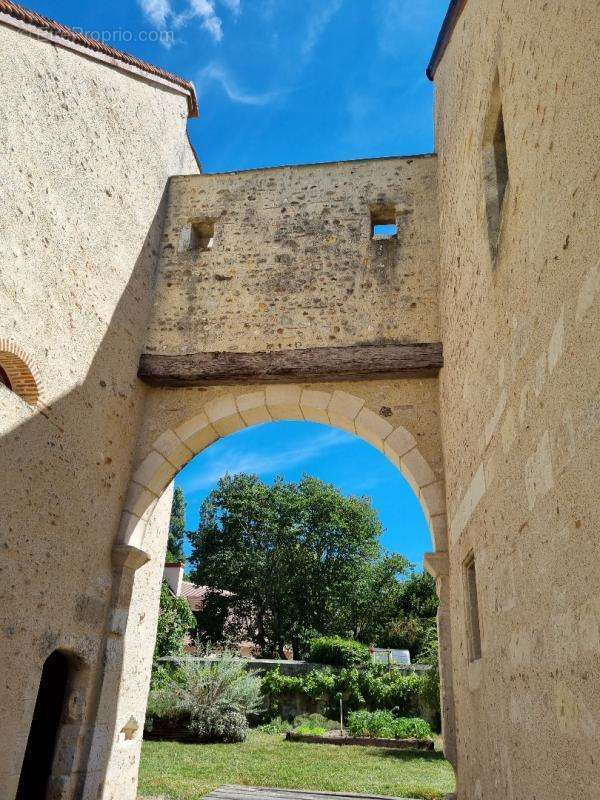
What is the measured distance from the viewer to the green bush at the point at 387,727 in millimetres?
10961

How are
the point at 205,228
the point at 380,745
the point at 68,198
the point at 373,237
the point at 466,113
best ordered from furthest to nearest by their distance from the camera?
the point at 380,745, the point at 205,228, the point at 373,237, the point at 68,198, the point at 466,113

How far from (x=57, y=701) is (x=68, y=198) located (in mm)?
4159

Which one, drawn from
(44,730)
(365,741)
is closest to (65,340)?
(44,730)

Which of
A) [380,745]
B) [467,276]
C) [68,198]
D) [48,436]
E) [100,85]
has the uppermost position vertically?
[100,85]

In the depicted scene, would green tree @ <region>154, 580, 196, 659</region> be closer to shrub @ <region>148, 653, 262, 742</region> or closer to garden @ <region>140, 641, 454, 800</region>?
garden @ <region>140, 641, 454, 800</region>

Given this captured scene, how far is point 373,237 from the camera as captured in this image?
6.80 m

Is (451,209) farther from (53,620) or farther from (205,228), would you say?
(53,620)

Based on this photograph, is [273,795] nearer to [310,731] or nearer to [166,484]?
[166,484]

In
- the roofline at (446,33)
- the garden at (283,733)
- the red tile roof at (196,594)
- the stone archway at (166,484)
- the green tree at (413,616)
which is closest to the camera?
the roofline at (446,33)

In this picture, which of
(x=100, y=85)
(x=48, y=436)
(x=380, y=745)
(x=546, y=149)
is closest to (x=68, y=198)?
(x=100, y=85)

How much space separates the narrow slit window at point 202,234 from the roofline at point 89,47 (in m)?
1.61

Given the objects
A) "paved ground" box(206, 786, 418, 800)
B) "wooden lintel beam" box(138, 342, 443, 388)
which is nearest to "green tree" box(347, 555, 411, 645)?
"paved ground" box(206, 786, 418, 800)

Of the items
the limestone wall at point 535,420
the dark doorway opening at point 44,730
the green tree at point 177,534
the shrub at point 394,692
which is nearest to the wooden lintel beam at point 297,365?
the limestone wall at point 535,420

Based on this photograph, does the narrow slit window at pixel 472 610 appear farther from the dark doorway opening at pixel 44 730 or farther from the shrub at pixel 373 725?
the shrub at pixel 373 725
